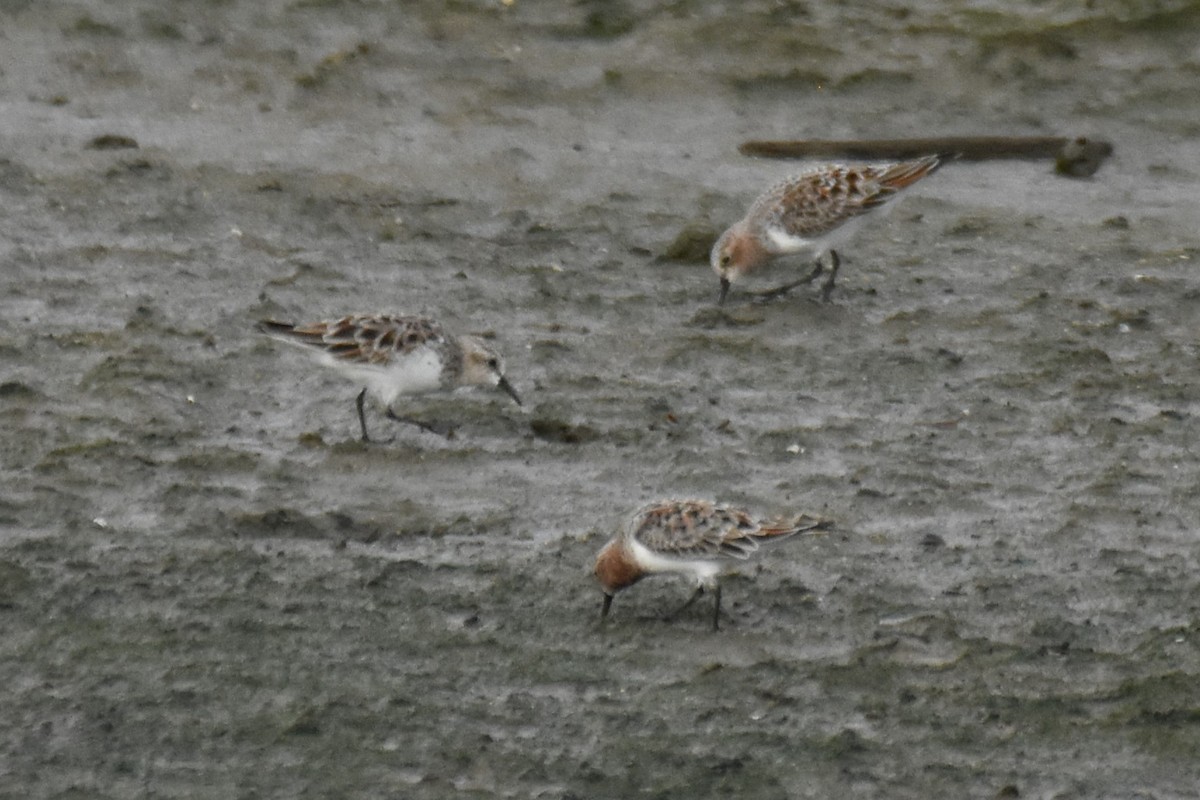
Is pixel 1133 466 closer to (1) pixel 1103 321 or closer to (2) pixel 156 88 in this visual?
(1) pixel 1103 321

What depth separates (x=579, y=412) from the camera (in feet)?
29.9

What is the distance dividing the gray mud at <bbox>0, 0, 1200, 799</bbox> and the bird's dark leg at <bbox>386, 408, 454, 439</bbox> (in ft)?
0.25

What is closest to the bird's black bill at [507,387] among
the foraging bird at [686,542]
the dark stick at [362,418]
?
the dark stick at [362,418]

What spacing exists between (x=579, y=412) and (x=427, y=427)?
27.5 inches

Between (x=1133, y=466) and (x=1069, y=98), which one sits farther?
(x=1069, y=98)

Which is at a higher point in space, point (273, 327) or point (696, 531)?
point (696, 531)

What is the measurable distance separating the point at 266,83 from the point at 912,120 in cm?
426

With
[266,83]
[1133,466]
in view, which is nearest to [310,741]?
[1133,466]

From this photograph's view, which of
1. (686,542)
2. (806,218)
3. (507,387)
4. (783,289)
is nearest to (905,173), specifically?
(806,218)

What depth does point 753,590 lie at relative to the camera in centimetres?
753

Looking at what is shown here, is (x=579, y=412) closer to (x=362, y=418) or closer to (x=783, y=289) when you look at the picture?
(x=362, y=418)

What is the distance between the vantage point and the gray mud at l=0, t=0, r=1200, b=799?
21.4 feet

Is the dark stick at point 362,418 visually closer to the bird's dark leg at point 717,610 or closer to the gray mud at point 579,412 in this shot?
the gray mud at point 579,412

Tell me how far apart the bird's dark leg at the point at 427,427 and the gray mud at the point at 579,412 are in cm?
8
